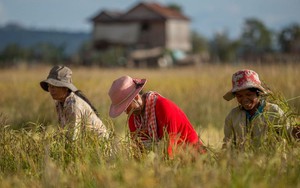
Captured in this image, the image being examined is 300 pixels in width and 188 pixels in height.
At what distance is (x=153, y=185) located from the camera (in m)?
3.29

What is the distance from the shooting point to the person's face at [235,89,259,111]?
4.57 m

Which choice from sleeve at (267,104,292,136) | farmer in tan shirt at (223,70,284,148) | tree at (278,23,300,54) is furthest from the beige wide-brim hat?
tree at (278,23,300,54)

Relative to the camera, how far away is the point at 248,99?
4.58m

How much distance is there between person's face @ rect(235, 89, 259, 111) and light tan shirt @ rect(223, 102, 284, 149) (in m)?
0.09

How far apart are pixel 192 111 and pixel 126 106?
4.80m

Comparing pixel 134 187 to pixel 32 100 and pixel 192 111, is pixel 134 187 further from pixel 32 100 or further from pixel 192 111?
pixel 32 100

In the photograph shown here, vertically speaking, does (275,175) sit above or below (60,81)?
below

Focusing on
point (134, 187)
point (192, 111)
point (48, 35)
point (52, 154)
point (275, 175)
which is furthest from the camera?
point (48, 35)

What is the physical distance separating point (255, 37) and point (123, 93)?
55022mm

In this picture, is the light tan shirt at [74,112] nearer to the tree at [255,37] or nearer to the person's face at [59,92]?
the person's face at [59,92]

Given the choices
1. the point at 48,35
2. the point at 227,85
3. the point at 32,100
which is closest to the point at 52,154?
the point at 32,100

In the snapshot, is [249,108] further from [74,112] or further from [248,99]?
[74,112]

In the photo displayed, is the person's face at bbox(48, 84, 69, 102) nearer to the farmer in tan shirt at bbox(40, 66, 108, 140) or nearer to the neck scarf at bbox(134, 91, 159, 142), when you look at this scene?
the farmer in tan shirt at bbox(40, 66, 108, 140)

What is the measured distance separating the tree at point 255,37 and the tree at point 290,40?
10237 mm
